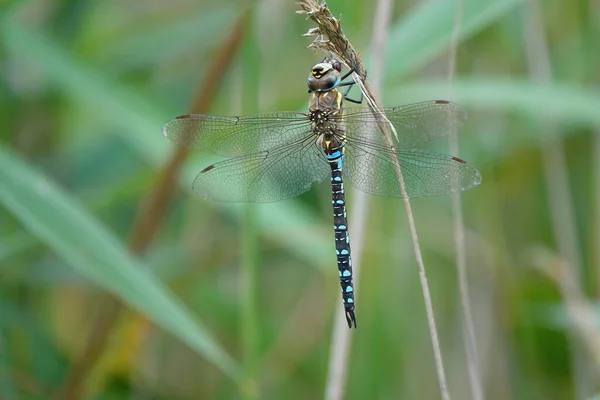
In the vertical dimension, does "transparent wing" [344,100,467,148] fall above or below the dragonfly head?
below

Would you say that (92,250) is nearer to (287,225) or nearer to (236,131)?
(236,131)

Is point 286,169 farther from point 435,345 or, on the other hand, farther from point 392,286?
point 435,345

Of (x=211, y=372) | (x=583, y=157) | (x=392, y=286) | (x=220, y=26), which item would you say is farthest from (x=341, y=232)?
(x=583, y=157)

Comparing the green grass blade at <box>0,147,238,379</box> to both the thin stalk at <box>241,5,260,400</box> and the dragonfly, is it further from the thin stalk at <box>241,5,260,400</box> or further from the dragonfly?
the dragonfly

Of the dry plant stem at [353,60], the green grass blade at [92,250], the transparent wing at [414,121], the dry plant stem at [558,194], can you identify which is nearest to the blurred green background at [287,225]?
the dry plant stem at [558,194]

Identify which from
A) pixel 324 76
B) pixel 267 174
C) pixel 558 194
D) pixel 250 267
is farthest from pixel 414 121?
pixel 558 194

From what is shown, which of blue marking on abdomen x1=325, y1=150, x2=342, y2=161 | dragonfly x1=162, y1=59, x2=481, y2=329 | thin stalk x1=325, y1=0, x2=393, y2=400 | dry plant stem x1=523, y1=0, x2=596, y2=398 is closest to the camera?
thin stalk x1=325, y1=0, x2=393, y2=400

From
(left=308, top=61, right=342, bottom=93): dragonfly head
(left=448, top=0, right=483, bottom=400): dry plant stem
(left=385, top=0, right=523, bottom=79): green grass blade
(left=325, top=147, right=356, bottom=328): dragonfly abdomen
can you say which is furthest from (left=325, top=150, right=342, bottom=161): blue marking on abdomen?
(left=448, top=0, right=483, bottom=400): dry plant stem
